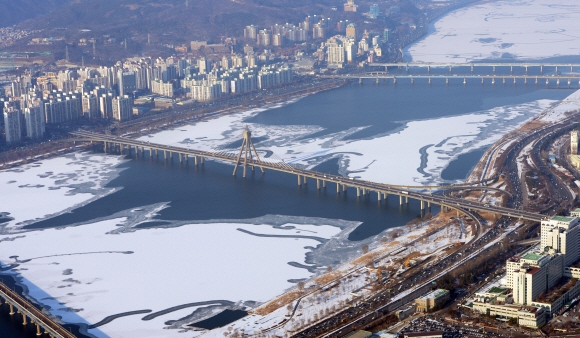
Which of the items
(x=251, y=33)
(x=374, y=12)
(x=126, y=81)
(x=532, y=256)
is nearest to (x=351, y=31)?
(x=251, y=33)

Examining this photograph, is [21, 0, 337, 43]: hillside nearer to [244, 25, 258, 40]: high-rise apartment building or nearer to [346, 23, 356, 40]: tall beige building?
[244, 25, 258, 40]: high-rise apartment building

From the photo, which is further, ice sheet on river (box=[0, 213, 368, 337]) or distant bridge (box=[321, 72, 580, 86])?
distant bridge (box=[321, 72, 580, 86])

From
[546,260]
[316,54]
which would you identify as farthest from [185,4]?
[546,260]

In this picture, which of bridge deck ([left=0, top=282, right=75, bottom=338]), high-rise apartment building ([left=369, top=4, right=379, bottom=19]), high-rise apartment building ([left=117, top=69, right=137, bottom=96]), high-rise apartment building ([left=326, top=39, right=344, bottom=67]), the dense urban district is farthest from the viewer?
high-rise apartment building ([left=369, top=4, right=379, bottom=19])

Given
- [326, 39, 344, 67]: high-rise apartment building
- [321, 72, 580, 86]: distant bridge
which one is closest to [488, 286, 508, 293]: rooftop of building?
[321, 72, 580, 86]: distant bridge

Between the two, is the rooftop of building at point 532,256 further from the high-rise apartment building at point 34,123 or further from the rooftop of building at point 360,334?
the high-rise apartment building at point 34,123

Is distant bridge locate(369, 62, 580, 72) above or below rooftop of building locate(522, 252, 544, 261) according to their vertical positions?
above

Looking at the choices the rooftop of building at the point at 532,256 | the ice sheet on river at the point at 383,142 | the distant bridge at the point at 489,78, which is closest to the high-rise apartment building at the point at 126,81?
the ice sheet on river at the point at 383,142
